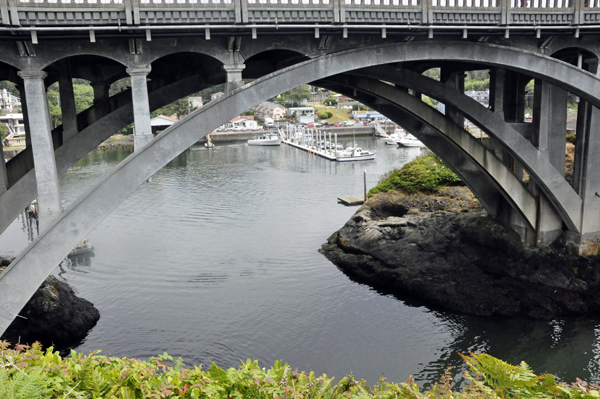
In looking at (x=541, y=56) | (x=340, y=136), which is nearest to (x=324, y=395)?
(x=541, y=56)

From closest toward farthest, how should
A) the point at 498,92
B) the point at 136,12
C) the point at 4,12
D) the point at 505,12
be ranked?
the point at 4,12 → the point at 136,12 → the point at 505,12 → the point at 498,92

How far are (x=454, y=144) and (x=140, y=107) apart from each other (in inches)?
421

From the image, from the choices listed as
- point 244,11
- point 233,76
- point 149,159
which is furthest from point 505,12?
point 149,159

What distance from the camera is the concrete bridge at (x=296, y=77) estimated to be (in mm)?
10156

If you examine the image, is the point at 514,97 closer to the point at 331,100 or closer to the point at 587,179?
the point at 587,179

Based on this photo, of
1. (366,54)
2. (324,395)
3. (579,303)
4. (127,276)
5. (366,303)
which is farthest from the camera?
(127,276)

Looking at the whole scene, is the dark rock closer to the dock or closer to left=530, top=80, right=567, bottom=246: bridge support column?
left=530, top=80, right=567, bottom=246: bridge support column

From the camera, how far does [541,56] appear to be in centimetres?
1409

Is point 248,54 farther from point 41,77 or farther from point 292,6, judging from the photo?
point 41,77

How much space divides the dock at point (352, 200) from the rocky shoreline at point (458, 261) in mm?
8378

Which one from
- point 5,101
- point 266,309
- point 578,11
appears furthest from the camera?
point 5,101

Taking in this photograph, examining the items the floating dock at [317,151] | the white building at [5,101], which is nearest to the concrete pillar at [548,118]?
the floating dock at [317,151]

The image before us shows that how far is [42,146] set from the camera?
10094 millimetres

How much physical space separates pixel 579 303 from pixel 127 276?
15.8m
